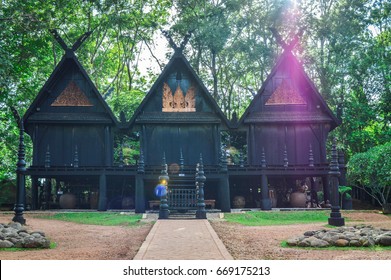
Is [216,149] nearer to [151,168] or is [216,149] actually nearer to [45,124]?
[151,168]

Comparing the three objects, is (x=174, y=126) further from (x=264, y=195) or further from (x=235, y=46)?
(x=235, y=46)

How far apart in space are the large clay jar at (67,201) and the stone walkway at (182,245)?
11175 mm

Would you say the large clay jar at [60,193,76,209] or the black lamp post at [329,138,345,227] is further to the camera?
the large clay jar at [60,193,76,209]

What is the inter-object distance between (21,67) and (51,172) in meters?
7.35

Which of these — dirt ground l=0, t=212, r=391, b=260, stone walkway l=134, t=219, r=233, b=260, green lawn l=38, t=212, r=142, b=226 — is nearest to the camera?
stone walkway l=134, t=219, r=233, b=260

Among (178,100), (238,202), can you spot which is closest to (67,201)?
(178,100)

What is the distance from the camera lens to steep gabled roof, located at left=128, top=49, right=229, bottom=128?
23016 millimetres

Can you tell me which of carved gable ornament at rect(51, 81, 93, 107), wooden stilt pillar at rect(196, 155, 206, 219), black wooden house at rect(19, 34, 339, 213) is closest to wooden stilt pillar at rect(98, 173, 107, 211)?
black wooden house at rect(19, 34, 339, 213)

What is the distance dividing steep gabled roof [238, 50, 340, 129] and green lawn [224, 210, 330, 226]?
6328 millimetres

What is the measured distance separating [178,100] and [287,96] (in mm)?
5347

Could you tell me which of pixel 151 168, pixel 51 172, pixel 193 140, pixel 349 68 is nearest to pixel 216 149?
pixel 193 140

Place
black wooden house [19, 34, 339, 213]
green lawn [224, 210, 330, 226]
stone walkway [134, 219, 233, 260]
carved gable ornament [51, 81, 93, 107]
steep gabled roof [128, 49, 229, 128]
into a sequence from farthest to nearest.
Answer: carved gable ornament [51, 81, 93, 107]
black wooden house [19, 34, 339, 213]
steep gabled roof [128, 49, 229, 128]
green lawn [224, 210, 330, 226]
stone walkway [134, 219, 233, 260]

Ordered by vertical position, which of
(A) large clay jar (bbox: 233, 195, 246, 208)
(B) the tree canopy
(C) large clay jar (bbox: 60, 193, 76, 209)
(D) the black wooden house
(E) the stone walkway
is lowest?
(E) the stone walkway

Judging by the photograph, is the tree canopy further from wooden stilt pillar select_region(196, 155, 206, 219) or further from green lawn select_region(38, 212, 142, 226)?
wooden stilt pillar select_region(196, 155, 206, 219)
